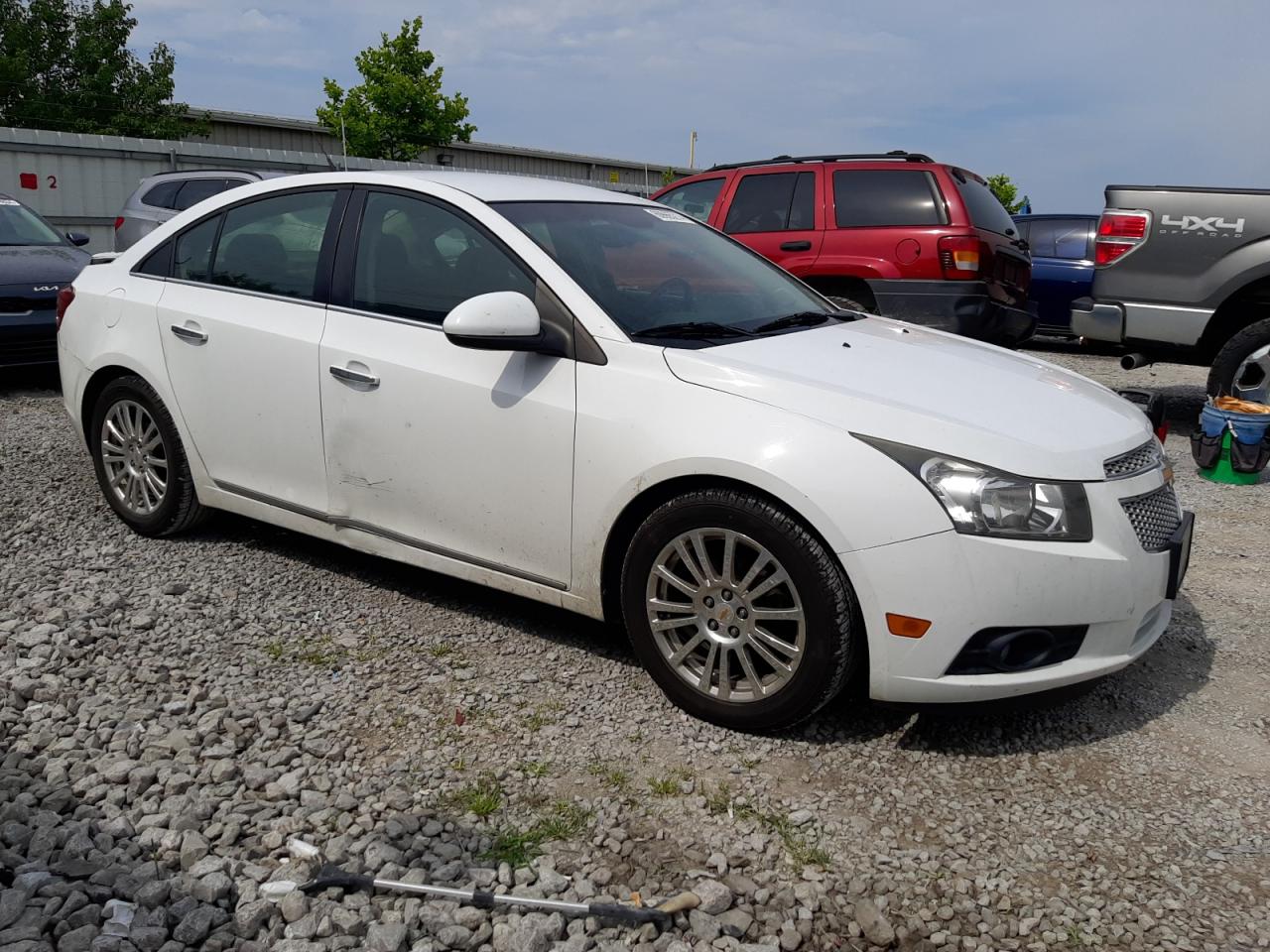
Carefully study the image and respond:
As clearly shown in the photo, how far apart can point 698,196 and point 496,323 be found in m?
6.38

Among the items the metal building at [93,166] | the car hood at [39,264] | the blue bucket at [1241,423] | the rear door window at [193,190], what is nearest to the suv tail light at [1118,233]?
the blue bucket at [1241,423]

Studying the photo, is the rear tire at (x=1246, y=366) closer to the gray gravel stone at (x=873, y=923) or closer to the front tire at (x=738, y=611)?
the front tire at (x=738, y=611)

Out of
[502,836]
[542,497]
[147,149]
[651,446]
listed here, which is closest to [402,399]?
[542,497]

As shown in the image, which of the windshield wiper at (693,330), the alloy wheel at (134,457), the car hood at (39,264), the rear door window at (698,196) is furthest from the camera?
the rear door window at (698,196)

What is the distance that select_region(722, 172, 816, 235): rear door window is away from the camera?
860 cm

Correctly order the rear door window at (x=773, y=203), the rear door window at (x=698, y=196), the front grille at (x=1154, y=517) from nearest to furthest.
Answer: the front grille at (x=1154, y=517) → the rear door window at (x=773, y=203) → the rear door window at (x=698, y=196)

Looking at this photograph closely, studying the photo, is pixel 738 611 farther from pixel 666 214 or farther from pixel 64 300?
pixel 64 300

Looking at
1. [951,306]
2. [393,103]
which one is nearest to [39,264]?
[951,306]

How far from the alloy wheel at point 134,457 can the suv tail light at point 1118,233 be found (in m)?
6.23

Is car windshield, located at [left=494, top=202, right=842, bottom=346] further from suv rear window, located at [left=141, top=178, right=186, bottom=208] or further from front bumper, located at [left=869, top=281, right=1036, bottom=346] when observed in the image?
suv rear window, located at [left=141, top=178, right=186, bottom=208]

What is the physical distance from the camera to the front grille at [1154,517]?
3.19 m

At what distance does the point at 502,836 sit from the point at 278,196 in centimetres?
293

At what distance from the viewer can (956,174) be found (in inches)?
326

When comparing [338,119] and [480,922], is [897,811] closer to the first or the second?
[480,922]
